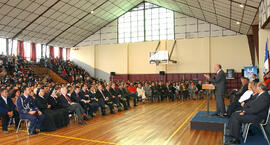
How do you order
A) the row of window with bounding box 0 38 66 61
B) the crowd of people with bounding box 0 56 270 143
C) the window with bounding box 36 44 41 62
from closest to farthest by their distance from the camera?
the crowd of people with bounding box 0 56 270 143 → the row of window with bounding box 0 38 66 61 → the window with bounding box 36 44 41 62

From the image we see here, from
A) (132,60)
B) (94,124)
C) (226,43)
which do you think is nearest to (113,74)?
(132,60)

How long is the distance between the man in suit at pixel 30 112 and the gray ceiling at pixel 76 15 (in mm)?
9787

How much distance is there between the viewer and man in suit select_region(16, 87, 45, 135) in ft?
Result: 16.8

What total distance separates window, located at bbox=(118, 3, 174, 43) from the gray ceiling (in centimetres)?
79

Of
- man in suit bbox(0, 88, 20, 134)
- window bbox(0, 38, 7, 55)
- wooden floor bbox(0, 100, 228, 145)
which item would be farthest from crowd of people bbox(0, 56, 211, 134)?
window bbox(0, 38, 7, 55)

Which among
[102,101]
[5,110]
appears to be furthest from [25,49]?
[5,110]

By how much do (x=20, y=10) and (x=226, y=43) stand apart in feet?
53.7

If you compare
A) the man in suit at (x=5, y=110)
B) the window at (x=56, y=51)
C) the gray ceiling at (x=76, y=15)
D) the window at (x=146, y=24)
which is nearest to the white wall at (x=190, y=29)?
the window at (x=146, y=24)

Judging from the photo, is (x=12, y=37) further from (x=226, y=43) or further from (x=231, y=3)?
(x=226, y=43)

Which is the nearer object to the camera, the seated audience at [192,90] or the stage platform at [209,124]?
the stage platform at [209,124]

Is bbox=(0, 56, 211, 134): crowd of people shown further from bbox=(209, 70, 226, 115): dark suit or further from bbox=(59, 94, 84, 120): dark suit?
bbox=(209, 70, 226, 115): dark suit

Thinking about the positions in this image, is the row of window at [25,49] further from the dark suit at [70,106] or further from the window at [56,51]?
the dark suit at [70,106]

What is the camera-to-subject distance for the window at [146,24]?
20.2 m

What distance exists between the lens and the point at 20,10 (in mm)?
14602
